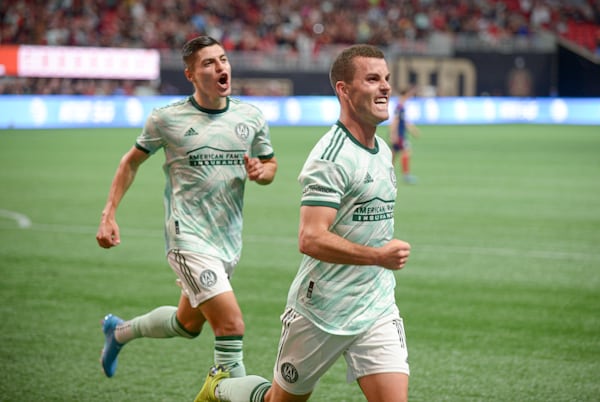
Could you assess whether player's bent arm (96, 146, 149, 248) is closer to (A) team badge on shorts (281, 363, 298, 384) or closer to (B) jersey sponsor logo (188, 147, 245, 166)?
(B) jersey sponsor logo (188, 147, 245, 166)

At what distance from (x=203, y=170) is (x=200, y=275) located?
0.71 meters

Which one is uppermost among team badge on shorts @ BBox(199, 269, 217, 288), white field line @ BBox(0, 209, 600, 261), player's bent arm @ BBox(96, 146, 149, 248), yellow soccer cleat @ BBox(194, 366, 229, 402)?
player's bent arm @ BBox(96, 146, 149, 248)

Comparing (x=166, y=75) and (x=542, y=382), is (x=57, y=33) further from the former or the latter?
(x=542, y=382)

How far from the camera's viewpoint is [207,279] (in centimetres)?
591

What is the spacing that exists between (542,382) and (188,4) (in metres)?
40.5

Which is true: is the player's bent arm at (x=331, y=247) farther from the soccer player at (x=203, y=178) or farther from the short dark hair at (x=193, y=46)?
the short dark hair at (x=193, y=46)

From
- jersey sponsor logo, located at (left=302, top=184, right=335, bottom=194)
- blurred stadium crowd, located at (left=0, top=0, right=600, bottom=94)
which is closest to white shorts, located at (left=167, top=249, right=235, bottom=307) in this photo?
jersey sponsor logo, located at (left=302, top=184, right=335, bottom=194)

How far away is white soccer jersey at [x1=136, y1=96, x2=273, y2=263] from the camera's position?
6152mm

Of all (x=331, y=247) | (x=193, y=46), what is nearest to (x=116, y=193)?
(x=193, y=46)

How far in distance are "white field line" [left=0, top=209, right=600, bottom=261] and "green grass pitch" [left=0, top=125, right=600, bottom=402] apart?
0.08ft

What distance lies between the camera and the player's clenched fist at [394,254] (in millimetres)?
4141

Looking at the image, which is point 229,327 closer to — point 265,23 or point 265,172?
point 265,172

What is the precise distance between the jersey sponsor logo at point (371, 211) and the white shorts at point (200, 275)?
1.60 meters

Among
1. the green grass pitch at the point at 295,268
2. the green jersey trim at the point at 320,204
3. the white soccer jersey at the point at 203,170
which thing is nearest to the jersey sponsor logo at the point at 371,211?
the green jersey trim at the point at 320,204
